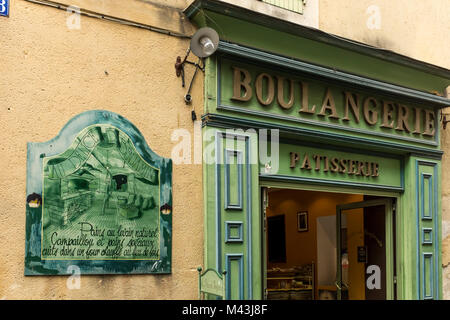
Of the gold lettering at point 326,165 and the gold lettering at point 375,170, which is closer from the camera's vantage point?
the gold lettering at point 326,165

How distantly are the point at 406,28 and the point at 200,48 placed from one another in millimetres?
3853

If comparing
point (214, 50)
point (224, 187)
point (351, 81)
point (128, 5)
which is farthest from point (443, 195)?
point (128, 5)

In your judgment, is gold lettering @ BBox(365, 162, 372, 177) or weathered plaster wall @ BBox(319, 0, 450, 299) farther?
weathered plaster wall @ BBox(319, 0, 450, 299)

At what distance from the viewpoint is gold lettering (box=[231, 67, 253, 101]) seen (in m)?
6.29

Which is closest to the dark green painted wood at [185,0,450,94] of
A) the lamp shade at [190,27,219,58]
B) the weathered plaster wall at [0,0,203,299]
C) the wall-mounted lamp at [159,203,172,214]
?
the lamp shade at [190,27,219,58]

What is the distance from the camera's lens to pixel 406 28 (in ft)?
27.7

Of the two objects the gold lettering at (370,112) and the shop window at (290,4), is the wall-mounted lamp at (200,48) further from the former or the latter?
the gold lettering at (370,112)

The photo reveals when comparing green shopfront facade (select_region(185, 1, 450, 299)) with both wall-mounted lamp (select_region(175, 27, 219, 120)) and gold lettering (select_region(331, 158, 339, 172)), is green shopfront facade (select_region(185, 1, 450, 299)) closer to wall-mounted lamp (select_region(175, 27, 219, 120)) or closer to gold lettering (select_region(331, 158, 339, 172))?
gold lettering (select_region(331, 158, 339, 172))

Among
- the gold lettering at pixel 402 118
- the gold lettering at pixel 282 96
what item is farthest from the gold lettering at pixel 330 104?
the gold lettering at pixel 402 118

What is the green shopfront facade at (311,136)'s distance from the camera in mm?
6117

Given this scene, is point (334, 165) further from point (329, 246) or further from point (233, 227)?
point (329, 246)

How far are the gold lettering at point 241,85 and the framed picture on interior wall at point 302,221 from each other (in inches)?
199

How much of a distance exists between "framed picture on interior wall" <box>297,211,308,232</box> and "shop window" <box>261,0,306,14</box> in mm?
4660

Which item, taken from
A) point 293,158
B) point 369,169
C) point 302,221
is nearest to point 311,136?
point 293,158
